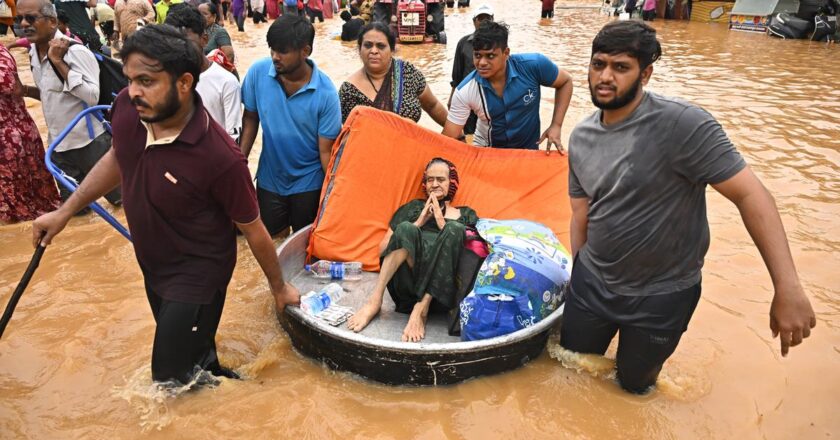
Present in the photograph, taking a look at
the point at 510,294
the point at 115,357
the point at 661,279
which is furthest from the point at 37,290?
A: the point at 661,279

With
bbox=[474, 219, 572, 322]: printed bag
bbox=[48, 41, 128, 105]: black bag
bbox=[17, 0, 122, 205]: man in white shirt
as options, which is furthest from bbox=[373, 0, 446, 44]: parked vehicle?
bbox=[474, 219, 572, 322]: printed bag

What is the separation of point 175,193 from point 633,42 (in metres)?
1.77

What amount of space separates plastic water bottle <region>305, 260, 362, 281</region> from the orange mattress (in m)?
0.04

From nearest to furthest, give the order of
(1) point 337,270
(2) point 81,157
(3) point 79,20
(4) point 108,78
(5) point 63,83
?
1. (1) point 337,270
2. (5) point 63,83
3. (4) point 108,78
4. (2) point 81,157
5. (3) point 79,20

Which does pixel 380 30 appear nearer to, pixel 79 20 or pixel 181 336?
pixel 181 336

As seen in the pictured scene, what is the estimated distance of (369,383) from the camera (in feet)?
9.27

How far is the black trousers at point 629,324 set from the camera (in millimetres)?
2328

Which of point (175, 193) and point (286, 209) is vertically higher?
point (175, 193)

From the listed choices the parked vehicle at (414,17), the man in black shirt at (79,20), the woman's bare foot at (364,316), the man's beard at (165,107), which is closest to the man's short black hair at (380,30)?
the woman's bare foot at (364,316)

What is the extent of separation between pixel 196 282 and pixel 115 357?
1220 mm

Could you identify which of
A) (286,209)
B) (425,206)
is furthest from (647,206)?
(286,209)

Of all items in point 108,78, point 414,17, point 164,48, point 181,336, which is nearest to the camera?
point 164,48

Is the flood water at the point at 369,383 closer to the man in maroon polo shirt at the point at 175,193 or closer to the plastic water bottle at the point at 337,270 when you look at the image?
the plastic water bottle at the point at 337,270

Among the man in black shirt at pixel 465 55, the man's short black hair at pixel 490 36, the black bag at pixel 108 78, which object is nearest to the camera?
the man's short black hair at pixel 490 36
